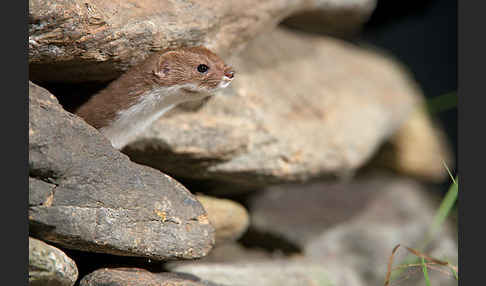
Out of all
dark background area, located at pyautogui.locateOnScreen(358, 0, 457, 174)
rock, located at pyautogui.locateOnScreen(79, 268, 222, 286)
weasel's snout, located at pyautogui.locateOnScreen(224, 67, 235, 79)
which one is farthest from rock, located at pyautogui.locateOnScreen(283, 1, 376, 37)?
rock, located at pyautogui.locateOnScreen(79, 268, 222, 286)

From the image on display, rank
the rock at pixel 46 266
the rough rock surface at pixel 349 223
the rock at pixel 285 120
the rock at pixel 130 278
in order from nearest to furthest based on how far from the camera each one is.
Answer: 1. the rock at pixel 46 266
2. the rock at pixel 130 278
3. the rock at pixel 285 120
4. the rough rock surface at pixel 349 223

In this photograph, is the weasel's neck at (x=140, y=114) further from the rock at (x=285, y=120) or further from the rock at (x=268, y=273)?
the rock at (x=268, y=273)

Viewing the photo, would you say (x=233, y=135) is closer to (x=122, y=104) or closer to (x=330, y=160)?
(x=122, y=104)

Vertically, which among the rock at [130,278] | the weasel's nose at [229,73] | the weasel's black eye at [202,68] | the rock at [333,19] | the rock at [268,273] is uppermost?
the rock at [333,19]

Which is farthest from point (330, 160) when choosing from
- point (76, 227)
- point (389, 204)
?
point (76, 227)

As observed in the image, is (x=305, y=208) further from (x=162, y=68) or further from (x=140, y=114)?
(x=162, y=68)

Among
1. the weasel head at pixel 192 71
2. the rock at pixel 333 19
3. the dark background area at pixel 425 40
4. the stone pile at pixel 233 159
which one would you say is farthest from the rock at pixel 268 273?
the dark background area at pixel 425 40
